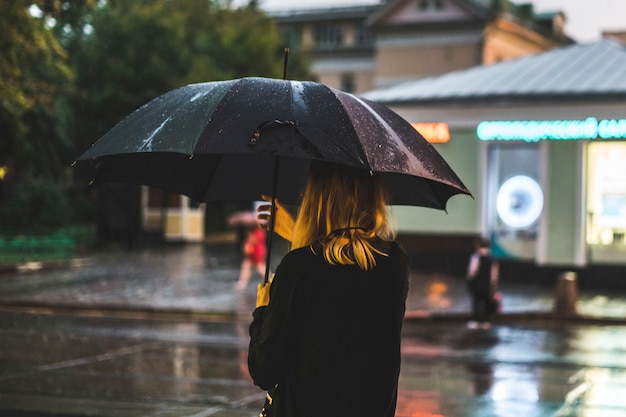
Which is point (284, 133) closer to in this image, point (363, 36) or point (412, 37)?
point (412, 37)

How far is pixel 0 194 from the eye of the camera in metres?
34.4

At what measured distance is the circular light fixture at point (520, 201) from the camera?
23.2 m

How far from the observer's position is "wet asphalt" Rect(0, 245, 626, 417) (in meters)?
8.86

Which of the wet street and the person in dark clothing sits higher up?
the person in dark clothing

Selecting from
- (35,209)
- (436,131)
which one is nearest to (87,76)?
(35,209)

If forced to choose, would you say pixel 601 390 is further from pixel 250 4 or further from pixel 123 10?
pixel 250 4

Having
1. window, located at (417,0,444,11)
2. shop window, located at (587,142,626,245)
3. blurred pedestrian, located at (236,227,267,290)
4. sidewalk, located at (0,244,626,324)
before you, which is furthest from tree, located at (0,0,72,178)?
window, located at (417,0,444,11)

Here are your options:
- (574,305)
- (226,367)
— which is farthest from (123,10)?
(226,367)

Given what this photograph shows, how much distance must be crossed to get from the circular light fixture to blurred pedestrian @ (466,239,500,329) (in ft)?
24.2

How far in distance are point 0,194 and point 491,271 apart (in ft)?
74.4

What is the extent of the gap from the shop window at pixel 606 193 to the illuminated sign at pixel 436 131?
338 centimetres

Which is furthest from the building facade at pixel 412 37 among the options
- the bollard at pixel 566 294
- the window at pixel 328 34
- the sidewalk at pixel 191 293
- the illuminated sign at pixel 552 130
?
the bollard at pixel 566 294

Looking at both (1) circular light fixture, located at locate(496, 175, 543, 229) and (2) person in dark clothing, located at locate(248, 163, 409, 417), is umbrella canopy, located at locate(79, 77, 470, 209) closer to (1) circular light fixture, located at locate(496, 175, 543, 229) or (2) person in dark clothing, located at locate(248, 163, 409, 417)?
(2) person in dark clothing, located at locate(248, 163, 409, 417)

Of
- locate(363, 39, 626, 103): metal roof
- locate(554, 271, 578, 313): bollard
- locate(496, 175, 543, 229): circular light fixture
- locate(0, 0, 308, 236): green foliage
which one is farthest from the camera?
locate(0, 0, 308, 236): green foliage
